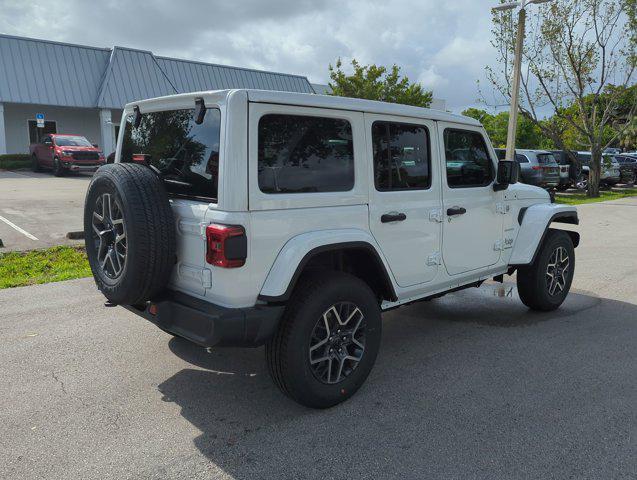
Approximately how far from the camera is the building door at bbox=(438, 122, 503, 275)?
430 cm

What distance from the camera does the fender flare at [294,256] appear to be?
3.11 meters

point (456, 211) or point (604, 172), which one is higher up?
point (604, 172)

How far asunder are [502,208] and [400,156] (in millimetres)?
1463

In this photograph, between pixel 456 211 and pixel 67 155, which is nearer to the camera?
pixel 456 211

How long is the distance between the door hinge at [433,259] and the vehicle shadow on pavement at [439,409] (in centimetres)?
79

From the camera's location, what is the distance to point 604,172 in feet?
78.6

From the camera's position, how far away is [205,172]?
322 centimetres

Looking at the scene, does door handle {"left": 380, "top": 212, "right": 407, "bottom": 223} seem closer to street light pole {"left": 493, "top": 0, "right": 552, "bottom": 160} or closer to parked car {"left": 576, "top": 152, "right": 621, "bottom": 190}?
street light pole {"left": 493, "top": 0, "right": 552, "bottom": 160}

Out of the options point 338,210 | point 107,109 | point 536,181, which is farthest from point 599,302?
point 107,109

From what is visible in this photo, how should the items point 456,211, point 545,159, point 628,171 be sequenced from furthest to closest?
1. point 628,171
2. point 545,159
3. point 456,211

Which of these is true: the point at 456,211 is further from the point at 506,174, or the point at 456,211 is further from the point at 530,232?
the point at 530,232

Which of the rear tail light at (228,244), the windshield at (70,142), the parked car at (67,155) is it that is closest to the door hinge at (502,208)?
the rear tail light at (228,244)

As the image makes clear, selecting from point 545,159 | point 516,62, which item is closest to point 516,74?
point 516,62

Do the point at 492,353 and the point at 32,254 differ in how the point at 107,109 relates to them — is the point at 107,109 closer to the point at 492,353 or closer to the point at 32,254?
the point at 32,254
